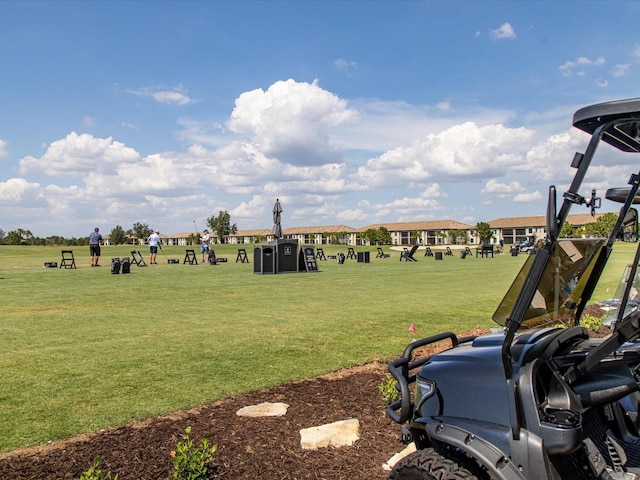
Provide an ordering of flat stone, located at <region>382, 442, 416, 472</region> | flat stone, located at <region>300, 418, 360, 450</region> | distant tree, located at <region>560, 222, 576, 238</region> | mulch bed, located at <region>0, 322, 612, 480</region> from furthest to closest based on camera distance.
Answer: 1. flat stone, located at <region>300, 418, 360, 450</region>
2. flat stone, located at <region>382, 442, 416, 472</region>
3. mulch bed, located at <region>0, 322, 612, 480</region>
4. distant tree, located at <region>560, 222, 576, 238</region>

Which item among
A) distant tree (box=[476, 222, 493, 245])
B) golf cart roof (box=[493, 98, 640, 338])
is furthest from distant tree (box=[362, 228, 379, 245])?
golf cart roof (box=[493, 98, 640, 338])

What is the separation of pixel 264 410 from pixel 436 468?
2522mm

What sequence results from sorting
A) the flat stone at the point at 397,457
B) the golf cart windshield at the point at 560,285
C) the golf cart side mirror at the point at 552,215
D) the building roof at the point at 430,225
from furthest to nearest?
the building roof at the point at 430,225, the flat stone at the point at 397,457, the golf cart windshield at the point at 560,285, the golf cart side mirror at the point at 552,215

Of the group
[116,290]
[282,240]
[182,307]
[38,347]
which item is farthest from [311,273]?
[38,347]

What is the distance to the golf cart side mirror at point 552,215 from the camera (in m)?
2.17

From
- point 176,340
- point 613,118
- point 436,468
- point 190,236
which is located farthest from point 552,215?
point 190,236

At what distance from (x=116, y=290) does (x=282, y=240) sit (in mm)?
9009

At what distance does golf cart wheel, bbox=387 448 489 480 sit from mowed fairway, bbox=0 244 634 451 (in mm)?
2920

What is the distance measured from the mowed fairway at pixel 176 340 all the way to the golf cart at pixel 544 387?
303 cm

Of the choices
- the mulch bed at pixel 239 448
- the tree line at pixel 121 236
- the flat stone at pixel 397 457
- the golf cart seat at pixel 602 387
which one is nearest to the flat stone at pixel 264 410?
the mulch bed at pixel 239 448

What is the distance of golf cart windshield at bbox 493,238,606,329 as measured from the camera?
→ 2.78 m

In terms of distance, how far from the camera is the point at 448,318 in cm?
1064

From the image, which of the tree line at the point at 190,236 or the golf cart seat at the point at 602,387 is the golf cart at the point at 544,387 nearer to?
the golf cart seat at the point at 602,387

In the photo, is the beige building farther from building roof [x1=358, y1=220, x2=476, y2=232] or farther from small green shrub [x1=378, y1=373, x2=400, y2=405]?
small green shrub [x1=378, y1=373, x2=400, y2=405]
